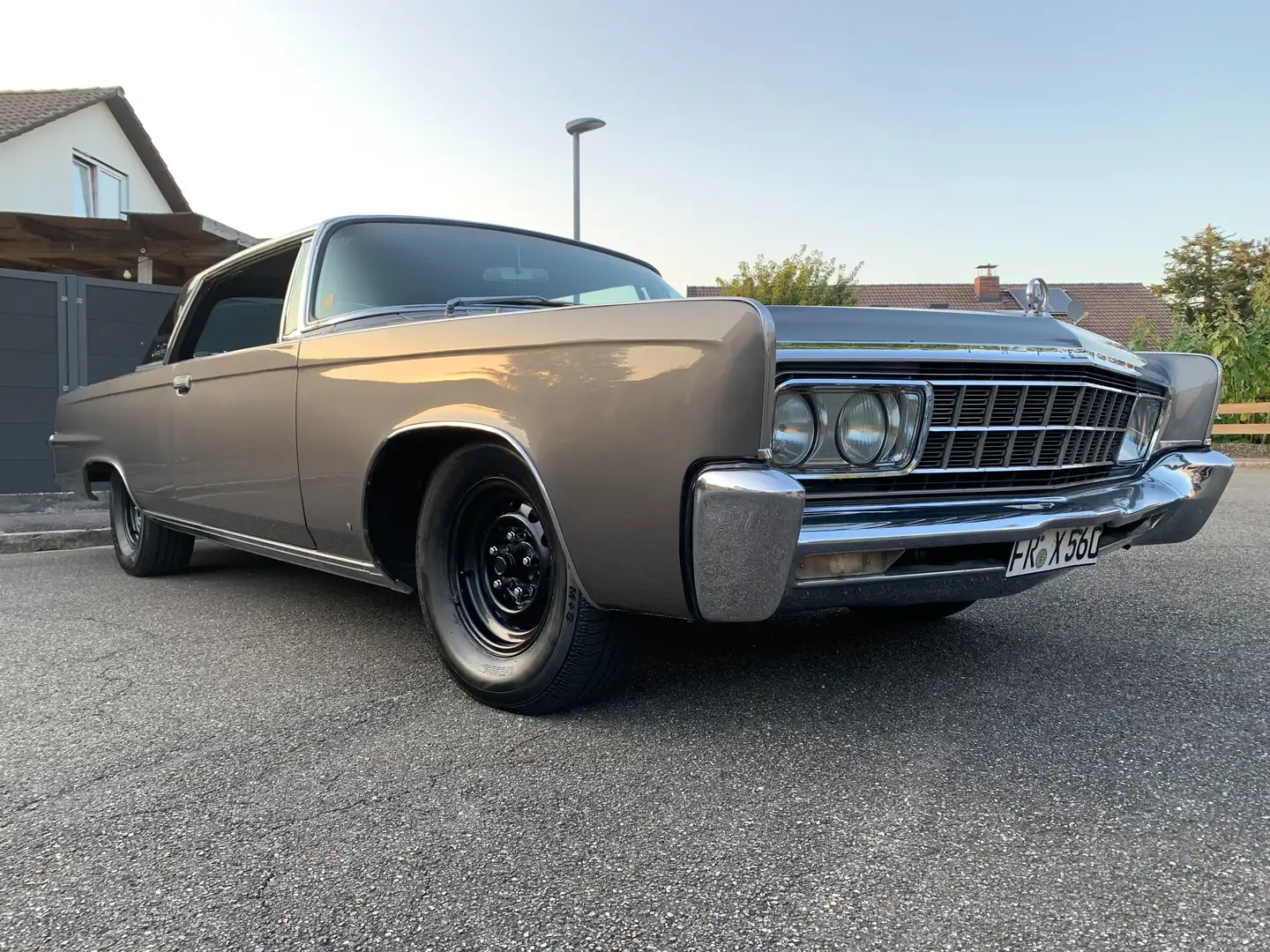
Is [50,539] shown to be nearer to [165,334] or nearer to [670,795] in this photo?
[165,334]

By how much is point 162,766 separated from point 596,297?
87.8 inches

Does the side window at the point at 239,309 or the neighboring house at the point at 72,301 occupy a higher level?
the side window at the point at 239,309

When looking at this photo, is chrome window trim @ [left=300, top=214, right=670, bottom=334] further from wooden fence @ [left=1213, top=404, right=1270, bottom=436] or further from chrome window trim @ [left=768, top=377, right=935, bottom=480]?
wooden fence @ [left=1213, top=404, right=1270, bottom=436]

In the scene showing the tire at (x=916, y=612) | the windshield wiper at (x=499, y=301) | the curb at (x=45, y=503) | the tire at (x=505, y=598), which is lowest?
the curb at (x=45, y=503)

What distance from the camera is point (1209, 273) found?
135ft

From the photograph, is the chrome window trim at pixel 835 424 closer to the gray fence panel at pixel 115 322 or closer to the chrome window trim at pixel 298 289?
the chrome window trim at pixel 298 289

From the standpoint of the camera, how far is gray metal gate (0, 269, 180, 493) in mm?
9055

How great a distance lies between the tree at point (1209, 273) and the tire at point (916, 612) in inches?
1666

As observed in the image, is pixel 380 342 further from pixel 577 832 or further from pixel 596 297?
pixel 577 832

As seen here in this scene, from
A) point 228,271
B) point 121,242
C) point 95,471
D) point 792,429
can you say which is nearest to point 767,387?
point 792,429

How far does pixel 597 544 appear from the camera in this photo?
2.23 m

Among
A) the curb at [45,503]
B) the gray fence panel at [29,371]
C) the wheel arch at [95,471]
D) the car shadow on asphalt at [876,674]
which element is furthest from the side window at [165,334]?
the gray fence panel at [29,371]

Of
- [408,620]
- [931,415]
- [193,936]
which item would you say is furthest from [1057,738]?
[408,620]

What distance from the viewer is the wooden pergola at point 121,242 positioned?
31.6 ft
